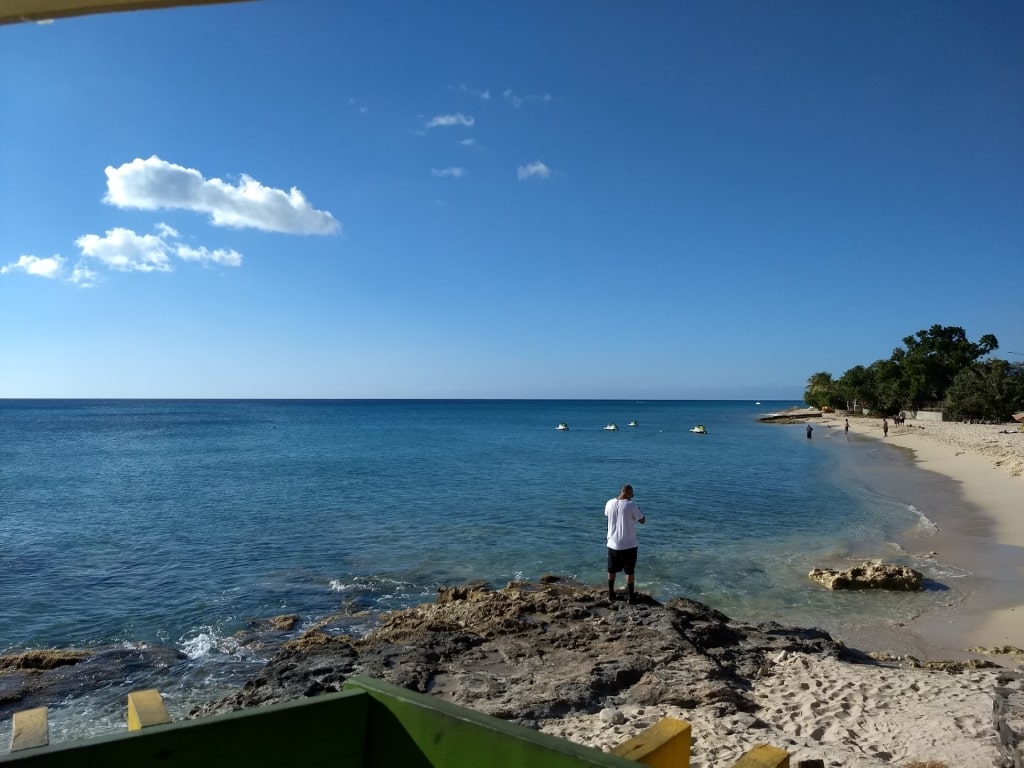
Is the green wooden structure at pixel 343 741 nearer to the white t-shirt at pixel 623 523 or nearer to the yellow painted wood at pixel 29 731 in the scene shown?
the yellow painted wood at pixel 29 731

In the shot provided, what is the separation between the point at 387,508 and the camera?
913 inches

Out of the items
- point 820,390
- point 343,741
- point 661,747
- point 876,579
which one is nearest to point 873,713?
point 661,747

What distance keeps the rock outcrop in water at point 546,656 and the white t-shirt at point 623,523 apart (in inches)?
37.3

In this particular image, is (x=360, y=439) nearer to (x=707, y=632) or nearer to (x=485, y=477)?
(x=485, y=477)

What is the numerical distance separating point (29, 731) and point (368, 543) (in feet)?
51.9

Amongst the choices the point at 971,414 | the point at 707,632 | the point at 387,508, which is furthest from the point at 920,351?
the point at 707,632

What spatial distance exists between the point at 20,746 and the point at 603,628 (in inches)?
319

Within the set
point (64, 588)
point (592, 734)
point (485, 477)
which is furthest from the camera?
point (485, 477)

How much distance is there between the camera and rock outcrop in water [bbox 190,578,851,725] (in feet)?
23.5

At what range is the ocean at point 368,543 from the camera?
11.0 m

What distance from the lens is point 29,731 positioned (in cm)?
209

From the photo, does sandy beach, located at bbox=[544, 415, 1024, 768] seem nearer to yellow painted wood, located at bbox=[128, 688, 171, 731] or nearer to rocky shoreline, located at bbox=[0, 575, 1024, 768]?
rocky shoreline, located at bbox=[0, 575, 1024, 768]

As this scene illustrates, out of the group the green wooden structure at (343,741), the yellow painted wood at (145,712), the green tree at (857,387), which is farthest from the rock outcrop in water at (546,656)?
the green tree at (857,387)

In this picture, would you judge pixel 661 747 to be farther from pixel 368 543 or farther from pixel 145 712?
pixel 368 543
